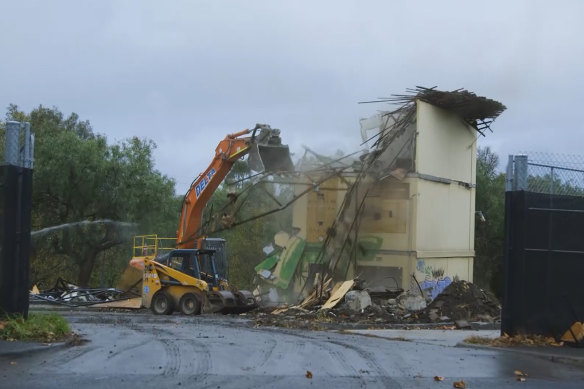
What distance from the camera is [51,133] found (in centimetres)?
3591

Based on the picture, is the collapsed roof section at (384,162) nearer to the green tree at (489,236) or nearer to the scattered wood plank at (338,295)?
the scattered wood plank at (338,295)

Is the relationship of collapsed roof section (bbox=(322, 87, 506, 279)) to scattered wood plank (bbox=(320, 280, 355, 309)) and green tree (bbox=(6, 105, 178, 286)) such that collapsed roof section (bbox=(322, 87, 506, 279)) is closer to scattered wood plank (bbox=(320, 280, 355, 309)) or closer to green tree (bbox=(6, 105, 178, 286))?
scattered wood plank (bbox=(320, 280, 355, 309))

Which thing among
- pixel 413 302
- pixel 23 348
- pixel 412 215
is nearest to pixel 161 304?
pixel 413 302

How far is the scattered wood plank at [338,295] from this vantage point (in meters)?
21.1

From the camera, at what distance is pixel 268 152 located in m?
22.0

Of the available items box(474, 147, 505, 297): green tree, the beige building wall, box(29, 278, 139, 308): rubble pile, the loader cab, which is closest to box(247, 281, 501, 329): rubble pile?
the loader cab

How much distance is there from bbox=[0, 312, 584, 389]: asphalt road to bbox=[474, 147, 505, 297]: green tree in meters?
28.9

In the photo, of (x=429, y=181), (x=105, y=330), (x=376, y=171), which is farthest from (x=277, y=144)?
(x=105, y=330)

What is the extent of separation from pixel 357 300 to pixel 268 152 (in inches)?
207

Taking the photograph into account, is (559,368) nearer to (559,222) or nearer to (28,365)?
(559,222)

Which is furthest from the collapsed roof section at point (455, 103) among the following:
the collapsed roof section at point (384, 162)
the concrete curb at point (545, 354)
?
the concrete curb at point (545, 354)

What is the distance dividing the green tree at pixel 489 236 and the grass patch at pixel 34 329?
31632mm

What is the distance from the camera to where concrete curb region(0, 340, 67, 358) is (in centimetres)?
925

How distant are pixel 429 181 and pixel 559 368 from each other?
610 inches
